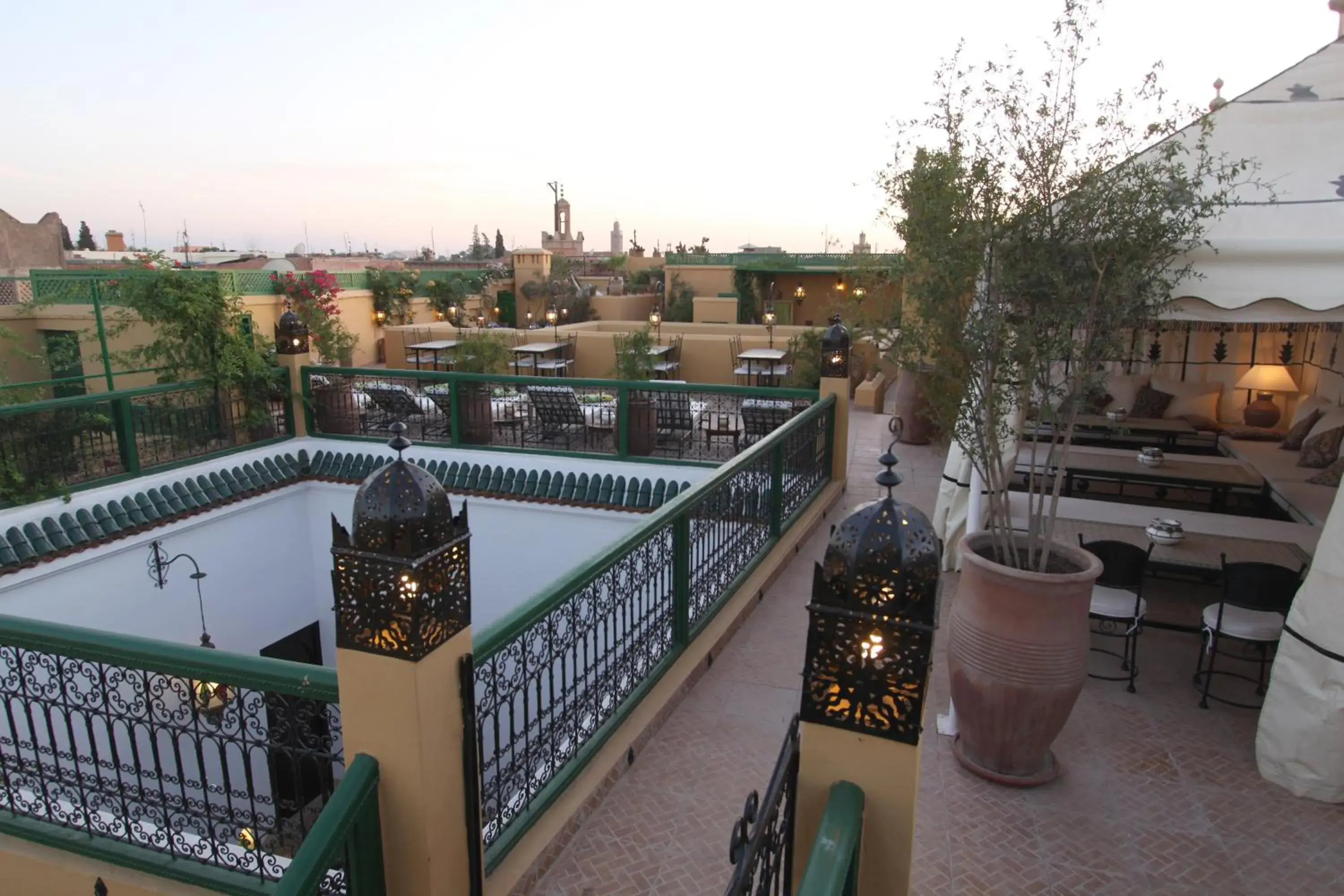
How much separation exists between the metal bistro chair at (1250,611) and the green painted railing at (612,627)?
280 centimetres

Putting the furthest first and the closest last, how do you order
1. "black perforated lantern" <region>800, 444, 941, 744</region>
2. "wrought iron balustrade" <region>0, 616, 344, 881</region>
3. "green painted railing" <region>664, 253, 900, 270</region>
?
1. "green painted railing" <region>664, 253, 900, 270</region>
2. "wrought iron balustrade" <region>0, 616, 344, 881</region>
3. "black perforated lantern" <region>800, 444, 941, 744</region>

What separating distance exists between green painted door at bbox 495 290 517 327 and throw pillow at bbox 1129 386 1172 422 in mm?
22759

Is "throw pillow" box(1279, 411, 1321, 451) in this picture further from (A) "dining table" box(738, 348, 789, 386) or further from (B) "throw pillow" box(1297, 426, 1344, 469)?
(A) "dining table" box(738, 348, 789, 386)

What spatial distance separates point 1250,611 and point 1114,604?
0.71 meters

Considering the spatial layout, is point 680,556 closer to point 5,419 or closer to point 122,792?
point 122,792

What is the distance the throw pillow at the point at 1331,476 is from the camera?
22.3 feet

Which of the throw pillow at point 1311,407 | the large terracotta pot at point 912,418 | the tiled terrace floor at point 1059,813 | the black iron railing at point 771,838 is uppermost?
the black iron railing at point 771,838

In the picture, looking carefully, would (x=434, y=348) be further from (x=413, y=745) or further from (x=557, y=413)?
(x=413, y=745)

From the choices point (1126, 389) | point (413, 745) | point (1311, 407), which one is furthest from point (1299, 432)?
point (413, 745)

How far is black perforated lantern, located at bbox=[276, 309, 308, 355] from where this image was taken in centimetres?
980

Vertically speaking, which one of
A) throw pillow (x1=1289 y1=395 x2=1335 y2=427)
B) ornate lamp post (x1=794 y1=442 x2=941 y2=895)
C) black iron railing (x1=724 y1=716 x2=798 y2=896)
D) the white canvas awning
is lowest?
throw pillow (x1=1289 y1=395 x2=1335 y2=427)

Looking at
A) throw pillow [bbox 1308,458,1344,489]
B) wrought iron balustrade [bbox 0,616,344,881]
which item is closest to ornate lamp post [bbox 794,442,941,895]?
wrought iron balustrade [bbox 0,616,344,881]

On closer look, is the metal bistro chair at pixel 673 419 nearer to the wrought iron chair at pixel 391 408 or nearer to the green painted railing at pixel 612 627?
the green painted railing at pixel 612 627

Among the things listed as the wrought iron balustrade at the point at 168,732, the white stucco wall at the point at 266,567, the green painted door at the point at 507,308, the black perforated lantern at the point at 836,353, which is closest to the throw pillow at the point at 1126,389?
the black perforated lantern at the point at 836,353
